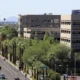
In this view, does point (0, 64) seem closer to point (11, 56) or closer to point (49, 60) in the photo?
point (11, 56)

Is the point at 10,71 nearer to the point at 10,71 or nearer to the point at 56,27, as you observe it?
the point at 10,71

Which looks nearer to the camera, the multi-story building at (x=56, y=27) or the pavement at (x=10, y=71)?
the pavement at (x=10, y=71)

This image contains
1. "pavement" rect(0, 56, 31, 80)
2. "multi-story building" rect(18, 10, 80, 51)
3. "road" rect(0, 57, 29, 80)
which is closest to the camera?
"pavement" rect(0, 56, 31, 80)

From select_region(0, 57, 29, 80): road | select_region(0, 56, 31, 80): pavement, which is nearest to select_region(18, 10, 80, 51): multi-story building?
select_region(0, 56, 31, 80): pavement

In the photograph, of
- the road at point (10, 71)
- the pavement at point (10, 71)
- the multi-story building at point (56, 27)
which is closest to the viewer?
the pavement at point (10, 71)

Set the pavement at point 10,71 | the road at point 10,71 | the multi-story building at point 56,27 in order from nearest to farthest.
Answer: the pavement at point 10,71
the road at point 10,71
the multi-story building at point 56,27

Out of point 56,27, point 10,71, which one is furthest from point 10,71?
point 56,27

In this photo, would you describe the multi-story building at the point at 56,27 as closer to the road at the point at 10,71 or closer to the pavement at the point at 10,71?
the pavement at the point at 10,71

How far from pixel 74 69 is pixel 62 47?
5339 millimetres

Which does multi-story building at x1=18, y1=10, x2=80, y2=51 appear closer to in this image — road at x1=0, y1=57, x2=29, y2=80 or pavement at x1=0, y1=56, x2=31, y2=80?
pavement at x1=0, y1=56, x2=31, y2=80

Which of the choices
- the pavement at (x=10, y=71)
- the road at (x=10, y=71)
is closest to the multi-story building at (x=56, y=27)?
the pavement at (x=10, y=71)

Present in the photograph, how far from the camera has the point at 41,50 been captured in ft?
285

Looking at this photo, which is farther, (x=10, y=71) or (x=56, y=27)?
(x=56, y=27)

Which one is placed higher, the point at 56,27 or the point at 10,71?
the point at 56,27
